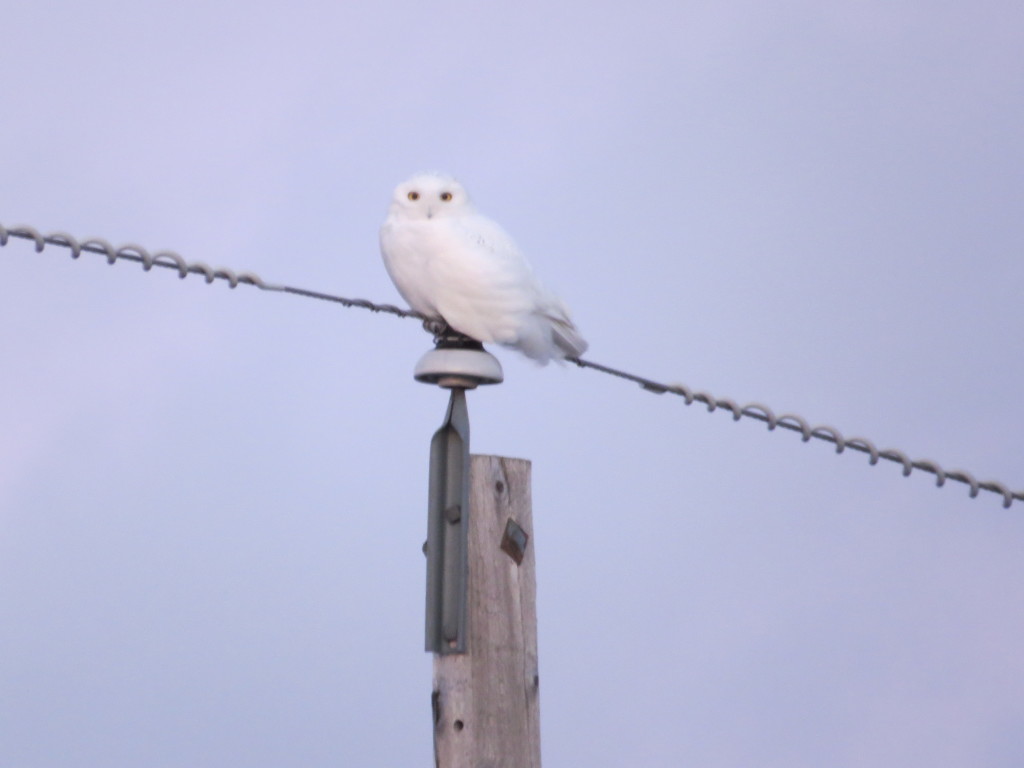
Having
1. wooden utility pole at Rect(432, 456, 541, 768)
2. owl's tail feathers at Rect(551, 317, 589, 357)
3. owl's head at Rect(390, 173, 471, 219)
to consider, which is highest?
owl's head at Rect(390, 173, 471, 219)

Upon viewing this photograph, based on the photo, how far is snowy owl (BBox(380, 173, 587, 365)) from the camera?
12.8 ft

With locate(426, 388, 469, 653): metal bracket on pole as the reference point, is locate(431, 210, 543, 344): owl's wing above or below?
above

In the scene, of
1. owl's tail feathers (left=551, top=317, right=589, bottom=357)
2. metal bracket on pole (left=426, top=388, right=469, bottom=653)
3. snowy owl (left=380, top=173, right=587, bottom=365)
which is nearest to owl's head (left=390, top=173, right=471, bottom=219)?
snowy owl (left=380, top=173, right=587, bottom=365)

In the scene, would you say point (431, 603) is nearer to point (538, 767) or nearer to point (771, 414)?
point (538, 767)

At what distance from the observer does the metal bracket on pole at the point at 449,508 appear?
3.41m

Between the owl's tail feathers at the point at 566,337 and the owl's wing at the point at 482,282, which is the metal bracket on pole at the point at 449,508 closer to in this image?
the owl's wing at the point at 482,282

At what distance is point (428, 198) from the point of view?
4121 millimetres

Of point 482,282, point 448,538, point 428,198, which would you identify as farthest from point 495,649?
point 428,198

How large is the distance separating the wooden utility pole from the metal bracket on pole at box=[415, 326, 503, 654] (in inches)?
1.7

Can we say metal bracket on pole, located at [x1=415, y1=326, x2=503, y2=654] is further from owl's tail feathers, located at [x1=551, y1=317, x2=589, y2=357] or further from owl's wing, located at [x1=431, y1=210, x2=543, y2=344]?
owl's tail feathers, located at [x1=551, y1=317, x2=589, y2=357]

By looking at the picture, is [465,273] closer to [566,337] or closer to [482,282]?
[482,282]

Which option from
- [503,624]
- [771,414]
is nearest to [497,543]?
[503,624]

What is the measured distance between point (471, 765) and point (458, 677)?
0.70 feet

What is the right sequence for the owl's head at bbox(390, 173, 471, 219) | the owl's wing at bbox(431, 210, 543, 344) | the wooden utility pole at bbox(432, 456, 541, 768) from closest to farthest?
the wooden utility pole at bbox(432, 456, 541, 768) < the owl's wing at bbox(431, 210, 543, 344) < the owl's head at bbox(390, 173, 471, 219)
